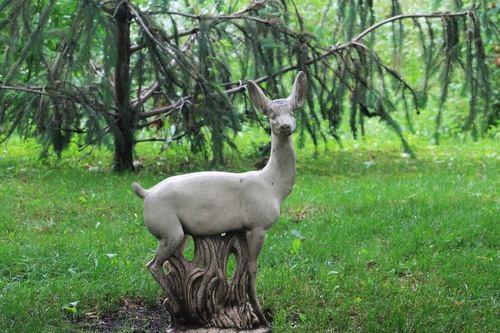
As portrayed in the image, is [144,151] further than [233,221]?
Yes

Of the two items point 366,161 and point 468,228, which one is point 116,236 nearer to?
point 468,228

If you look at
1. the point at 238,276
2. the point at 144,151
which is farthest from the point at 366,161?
the point at 238,276

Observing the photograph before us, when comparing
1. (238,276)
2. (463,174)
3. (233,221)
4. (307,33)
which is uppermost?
(307,33)

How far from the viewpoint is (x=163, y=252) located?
355 cm

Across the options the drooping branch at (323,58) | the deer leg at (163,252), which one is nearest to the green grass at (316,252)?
the deer leg at (163,252)

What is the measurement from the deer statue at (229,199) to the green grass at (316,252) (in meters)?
0.66

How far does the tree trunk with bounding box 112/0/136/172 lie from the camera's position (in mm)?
7445

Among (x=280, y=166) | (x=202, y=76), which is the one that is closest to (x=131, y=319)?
(x=280, y=166)

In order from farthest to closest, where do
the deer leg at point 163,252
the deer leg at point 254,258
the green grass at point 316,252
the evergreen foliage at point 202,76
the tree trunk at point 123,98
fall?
the tree trunk at point 123,98 → the evergreen foliage at point 202,76 → the green grass at point 316,252 → the deer leg at point 254,258 → the deer leg at point 163,252

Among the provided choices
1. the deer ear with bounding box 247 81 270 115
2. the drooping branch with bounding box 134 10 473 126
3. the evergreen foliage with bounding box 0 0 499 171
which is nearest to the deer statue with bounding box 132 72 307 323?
the deer ear with bounding box 247 81 270 115

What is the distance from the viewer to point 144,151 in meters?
9.33

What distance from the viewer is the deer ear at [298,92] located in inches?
144

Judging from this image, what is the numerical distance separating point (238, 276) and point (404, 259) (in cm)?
167

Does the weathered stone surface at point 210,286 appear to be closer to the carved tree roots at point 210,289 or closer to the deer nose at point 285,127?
the carved tree roots at point 210,289
